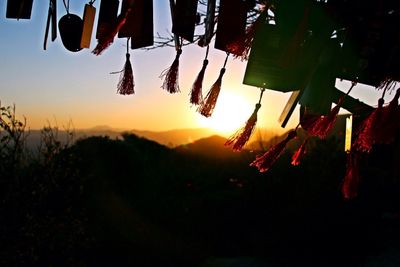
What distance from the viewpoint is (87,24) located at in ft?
5.75

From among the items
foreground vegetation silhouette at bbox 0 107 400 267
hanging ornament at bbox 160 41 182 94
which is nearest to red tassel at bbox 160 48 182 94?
hanging ornament at bbox 160 41 182 94

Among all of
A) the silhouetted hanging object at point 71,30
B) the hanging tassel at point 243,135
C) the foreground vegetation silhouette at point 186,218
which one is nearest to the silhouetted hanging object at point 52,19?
the silhouetted hanging object at point 71,30

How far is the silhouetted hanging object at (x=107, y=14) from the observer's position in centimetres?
171

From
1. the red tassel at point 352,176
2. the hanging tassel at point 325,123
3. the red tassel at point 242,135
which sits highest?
the hanging tassel at point 325,123

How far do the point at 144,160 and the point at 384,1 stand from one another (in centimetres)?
1373

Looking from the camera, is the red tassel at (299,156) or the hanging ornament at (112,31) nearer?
the hanging ornament at (112,31)

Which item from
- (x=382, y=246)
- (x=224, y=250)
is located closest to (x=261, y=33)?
(x=382, y=246)

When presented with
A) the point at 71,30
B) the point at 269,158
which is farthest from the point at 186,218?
the point at 71,30

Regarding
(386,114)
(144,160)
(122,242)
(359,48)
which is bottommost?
(122,242)

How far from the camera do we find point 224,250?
9586 millimetres

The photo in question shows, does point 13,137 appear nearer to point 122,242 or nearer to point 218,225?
point 122,242

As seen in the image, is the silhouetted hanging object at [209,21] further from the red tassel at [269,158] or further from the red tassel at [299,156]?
the red tassel at [299,156]

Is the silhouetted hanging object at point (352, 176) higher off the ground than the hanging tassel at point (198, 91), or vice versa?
the hanging tassel at point (198, 91)

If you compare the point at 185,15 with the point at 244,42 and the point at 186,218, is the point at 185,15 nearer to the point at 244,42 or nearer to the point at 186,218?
the point at 244,42
